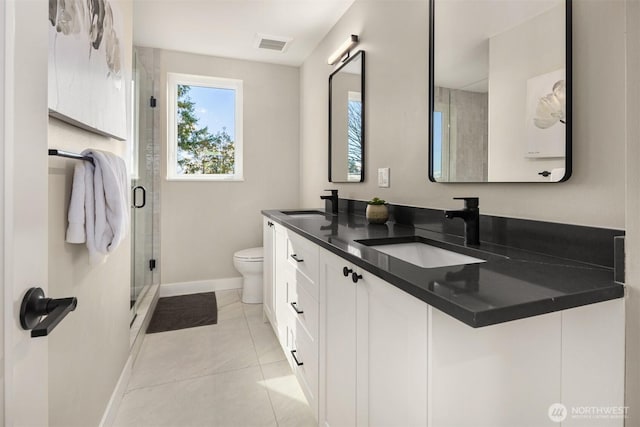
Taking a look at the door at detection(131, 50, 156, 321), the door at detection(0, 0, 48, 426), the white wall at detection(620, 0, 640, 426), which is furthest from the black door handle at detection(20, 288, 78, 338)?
the door at detection(131, 50, 156, 321)

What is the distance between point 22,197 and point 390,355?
86 centimetres

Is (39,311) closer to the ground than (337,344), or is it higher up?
higher up

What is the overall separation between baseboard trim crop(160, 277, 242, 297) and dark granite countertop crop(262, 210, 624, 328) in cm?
260

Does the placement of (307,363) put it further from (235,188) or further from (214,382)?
(235,188)

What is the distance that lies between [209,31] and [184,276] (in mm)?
2265

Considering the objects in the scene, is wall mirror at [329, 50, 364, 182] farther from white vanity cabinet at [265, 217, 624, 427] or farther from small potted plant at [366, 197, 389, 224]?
white vanity cabinet at [265, 217, 624, 427]

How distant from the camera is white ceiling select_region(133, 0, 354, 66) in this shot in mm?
2477

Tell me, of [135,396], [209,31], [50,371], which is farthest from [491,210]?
[209,31]

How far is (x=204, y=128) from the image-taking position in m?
3.47

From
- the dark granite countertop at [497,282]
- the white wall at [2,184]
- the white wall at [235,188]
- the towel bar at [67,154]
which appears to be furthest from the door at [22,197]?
the white wall at [235,188]

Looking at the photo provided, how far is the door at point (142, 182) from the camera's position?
2717 mm

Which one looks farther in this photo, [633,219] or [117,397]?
[117,397]

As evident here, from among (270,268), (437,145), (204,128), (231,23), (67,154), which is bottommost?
(270,268)

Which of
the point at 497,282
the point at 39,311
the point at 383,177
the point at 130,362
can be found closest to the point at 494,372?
the point at 497,282
